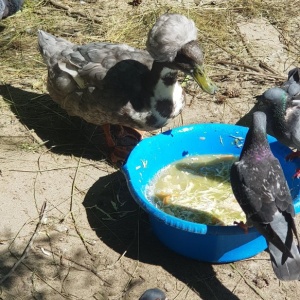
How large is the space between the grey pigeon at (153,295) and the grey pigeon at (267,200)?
68cm

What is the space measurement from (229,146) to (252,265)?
101 centimetres

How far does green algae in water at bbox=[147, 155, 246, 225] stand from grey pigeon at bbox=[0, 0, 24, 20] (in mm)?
3110

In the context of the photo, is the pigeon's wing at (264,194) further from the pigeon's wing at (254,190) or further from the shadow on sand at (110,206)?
the shadow on sand at (110,206)

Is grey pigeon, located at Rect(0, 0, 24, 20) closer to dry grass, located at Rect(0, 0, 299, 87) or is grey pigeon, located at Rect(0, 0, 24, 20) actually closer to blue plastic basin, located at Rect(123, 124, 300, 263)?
dry grass, located at Rect(0, 0, 299, 87)

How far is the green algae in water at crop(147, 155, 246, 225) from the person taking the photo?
14.5ft

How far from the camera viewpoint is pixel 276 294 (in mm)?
4047

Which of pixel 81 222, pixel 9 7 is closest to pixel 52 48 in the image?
pixel 81 222

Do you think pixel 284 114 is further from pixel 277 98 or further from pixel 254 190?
pixel 254 190

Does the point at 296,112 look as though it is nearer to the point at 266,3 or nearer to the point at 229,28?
the point at 229,28

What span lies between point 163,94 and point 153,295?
174cm

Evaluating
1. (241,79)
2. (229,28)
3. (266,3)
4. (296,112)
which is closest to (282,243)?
(296,112)

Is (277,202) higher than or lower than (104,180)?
higher

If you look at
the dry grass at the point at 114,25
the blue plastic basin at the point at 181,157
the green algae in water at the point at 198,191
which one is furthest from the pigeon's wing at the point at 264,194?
the dry grass at the point at 114,25

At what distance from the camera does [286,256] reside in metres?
3.71
